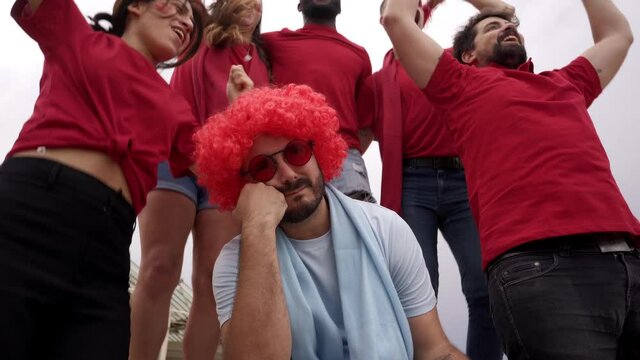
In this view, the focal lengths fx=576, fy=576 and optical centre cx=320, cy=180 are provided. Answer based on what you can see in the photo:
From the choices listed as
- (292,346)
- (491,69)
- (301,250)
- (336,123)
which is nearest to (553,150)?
(491,69)

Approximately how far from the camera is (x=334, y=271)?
1986mm

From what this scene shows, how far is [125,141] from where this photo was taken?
6.34 feet

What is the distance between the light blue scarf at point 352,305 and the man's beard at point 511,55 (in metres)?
1.42

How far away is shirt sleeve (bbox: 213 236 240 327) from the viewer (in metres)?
1.92

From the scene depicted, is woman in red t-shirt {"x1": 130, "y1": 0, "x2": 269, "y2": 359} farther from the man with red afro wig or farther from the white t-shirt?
the white t-shirt

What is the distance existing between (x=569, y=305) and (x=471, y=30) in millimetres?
1833

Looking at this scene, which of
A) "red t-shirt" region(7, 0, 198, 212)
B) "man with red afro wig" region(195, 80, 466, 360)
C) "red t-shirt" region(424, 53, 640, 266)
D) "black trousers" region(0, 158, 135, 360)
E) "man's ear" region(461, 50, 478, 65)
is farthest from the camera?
"man's ear" region(461, 50, 478, 65)

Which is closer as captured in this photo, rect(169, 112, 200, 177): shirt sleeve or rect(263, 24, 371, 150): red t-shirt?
rect(169, 112, 200, 177): shirt sleeve

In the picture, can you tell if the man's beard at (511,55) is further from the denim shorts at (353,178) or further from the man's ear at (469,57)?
the denim shorts at (353,178)

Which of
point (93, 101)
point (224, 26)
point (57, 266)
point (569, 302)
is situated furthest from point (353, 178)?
point (57, 266)

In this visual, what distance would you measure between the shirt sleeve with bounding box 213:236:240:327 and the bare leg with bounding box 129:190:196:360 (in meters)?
0.80

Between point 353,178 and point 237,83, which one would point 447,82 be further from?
point 237,83

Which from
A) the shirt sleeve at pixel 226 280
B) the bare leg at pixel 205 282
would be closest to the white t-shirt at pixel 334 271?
the shirt sleeve at pixel 226 280

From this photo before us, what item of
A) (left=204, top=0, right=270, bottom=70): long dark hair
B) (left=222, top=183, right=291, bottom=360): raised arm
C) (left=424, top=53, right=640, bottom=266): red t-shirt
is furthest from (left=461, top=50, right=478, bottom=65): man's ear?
(left=222, top=183, right=291, bottom=360): raised arm
